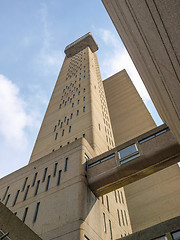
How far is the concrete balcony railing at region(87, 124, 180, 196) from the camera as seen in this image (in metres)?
14.4

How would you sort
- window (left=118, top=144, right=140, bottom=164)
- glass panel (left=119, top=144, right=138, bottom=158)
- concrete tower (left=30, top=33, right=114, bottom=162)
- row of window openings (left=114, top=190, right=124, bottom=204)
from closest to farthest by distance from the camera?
window (left=118, top=144, right=140, bottom=164)
glass panel (left=119, top=144, right=138, bottom=158)
row of window openings (left=114, top=190, right=124, bottom=204)
concrete tower (left=30, top=33, right=114, bottom=162)

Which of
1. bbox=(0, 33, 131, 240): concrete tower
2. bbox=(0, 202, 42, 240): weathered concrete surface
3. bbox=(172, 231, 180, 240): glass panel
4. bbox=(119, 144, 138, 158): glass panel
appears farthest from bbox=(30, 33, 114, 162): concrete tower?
bbox=(0, 202, 42, 240): weathered concrete surface

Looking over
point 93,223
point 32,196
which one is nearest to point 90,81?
point 32,196

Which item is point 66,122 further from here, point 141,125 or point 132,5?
point 132,5

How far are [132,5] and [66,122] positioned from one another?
914 inches

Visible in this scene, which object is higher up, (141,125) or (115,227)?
(141,125)

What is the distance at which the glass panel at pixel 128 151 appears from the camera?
1580 centimetres

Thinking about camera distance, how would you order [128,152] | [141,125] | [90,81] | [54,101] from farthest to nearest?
[141,125] < [54,101] < [90,81] < [128,152]

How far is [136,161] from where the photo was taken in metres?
14.8

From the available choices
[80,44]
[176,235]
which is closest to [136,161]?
[176,235]

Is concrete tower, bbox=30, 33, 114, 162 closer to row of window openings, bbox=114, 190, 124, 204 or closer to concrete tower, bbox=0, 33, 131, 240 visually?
concrete tower, bbox=0, 33, 131, 240

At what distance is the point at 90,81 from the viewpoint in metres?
34.5

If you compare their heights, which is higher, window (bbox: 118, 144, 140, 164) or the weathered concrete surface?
window (bbox: 118, 144, 140, 164)

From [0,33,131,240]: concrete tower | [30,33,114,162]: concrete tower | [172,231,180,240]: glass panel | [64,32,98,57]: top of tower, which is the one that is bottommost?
[172,231,180,240]: glass panel
